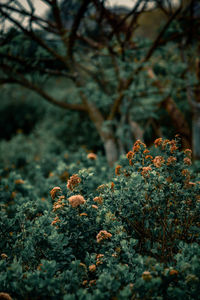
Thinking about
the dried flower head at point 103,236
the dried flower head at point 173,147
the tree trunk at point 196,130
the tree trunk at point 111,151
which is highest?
the tree trunk at point 196,130

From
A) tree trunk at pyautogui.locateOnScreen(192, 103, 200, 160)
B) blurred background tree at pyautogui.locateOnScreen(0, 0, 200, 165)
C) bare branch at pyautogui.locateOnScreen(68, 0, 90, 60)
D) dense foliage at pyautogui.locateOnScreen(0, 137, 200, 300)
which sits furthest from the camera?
tree trunk at pyautogui.locateOnScreen(192, 103, 200, 160)

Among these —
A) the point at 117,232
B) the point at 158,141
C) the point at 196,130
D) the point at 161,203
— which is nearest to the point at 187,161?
the point at 158,141

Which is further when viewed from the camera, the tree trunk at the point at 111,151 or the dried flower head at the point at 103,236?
the tree trunk at the point at 111,151

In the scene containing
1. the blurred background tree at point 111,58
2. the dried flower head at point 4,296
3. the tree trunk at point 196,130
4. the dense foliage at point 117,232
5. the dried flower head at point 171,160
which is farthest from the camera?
the tree trunk at point 196,130

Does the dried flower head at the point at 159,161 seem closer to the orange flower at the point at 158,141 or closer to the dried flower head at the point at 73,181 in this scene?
the orange flower at the point at 158,141

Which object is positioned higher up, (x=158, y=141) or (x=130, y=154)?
(x=158, y=141)

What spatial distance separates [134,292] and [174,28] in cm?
521

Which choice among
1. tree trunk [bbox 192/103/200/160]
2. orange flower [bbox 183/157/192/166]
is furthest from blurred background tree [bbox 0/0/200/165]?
orange flower [bbox 183/157/192/166]

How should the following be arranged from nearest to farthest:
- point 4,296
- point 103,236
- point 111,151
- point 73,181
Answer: point 4,296, point 103,236, point 73,181, point 111,151

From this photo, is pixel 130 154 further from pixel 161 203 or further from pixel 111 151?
pixel 111 151

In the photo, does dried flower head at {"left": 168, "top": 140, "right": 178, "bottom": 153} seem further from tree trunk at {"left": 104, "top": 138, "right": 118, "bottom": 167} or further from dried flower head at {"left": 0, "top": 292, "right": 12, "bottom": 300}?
tree trunk at {"left": 104, "top": 138, "right": 118, "bottom": 167}

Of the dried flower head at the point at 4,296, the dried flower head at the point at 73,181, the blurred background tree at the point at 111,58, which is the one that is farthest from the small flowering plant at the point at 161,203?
the blurred background tree at the point at 111,58

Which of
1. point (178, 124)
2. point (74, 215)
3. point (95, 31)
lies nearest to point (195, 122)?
point (178, 124)

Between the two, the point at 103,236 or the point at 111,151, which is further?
the point at 111,151
